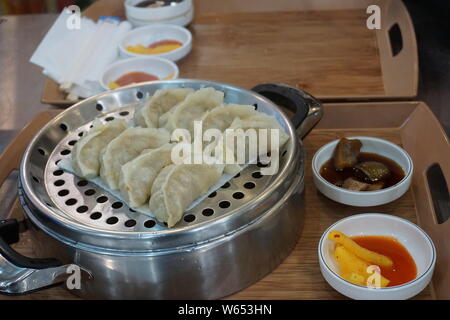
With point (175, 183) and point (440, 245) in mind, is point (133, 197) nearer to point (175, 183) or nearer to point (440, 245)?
point (175, 183)

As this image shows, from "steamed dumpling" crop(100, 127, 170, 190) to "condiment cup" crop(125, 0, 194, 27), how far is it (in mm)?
1559

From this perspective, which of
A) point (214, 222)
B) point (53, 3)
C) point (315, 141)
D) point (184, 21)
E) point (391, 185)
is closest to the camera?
point (214, 222)

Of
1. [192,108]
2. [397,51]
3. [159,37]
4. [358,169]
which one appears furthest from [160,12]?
[358,169]

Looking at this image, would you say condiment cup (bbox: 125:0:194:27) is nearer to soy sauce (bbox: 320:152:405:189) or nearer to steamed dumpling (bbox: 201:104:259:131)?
steamed dumpling (bbox: 201:104:259:131)

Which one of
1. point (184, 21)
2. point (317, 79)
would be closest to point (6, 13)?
point (184, 21)

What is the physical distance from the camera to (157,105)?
1.91 meters

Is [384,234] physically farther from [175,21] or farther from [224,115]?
[175,21]

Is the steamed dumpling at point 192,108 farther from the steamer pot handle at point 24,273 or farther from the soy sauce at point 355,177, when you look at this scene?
the steamer pot handle at point 24,273

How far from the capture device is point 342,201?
1.77 meters

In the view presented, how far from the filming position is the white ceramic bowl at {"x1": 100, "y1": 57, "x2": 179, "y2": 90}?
275 centimetres

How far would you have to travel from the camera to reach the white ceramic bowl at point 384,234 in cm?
138

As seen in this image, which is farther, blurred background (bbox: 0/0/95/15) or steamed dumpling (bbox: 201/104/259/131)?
blurred background (bbox: 0/0/95/15)

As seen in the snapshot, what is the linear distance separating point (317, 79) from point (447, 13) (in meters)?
0.92

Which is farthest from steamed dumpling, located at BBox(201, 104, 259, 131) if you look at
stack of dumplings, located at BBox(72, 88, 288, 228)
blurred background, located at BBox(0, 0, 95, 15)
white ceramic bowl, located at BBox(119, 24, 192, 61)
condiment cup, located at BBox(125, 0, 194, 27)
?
blurred background, located at BBox(0, 0, 95, 15)
